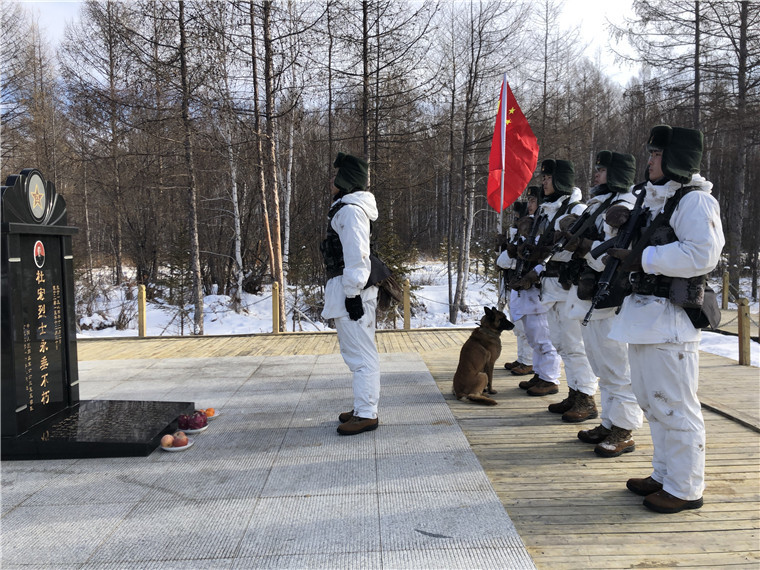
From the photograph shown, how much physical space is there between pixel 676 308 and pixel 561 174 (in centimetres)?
289

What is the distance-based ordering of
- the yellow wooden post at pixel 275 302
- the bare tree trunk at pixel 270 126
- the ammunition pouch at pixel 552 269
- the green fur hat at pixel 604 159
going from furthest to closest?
the bare tree trunk at pixel 270 126 < the yellow wooden post at pixel 275 302 < the ammunition pouch at pixel 552 269 < the green fur hat at pixel 604 159

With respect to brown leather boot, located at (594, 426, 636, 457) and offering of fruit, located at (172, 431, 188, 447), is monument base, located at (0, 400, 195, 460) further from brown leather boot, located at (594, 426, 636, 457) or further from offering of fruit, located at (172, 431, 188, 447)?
brown leather boot, located at (594, 426, 636, 457)

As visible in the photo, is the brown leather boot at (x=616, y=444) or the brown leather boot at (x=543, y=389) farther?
the brown leather boot at (x=543, y=389)

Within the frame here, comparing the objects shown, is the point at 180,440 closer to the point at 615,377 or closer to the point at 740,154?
the point at 615,377

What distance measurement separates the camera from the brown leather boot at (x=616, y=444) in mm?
3863

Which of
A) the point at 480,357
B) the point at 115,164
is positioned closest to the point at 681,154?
the point at 480,357

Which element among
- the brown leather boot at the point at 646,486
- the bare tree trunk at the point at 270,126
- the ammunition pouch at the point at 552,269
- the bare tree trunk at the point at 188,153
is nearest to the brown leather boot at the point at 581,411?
the ammunition pouch at the point at 552,269

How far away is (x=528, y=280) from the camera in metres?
5.60

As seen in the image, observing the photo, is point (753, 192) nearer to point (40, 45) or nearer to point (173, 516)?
point (173, 516)

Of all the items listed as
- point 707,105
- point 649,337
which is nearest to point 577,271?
point 649,337

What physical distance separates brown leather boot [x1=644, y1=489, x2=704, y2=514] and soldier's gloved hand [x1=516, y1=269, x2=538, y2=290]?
2.84 m

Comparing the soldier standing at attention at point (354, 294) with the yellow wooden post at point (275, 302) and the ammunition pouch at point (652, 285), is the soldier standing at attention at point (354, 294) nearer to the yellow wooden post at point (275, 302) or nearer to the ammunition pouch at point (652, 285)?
the ammunition pouch at point (652, 285)

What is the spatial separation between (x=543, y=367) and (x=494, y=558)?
3465mm

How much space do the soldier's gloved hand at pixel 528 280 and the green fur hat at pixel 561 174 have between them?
38.2 inches
